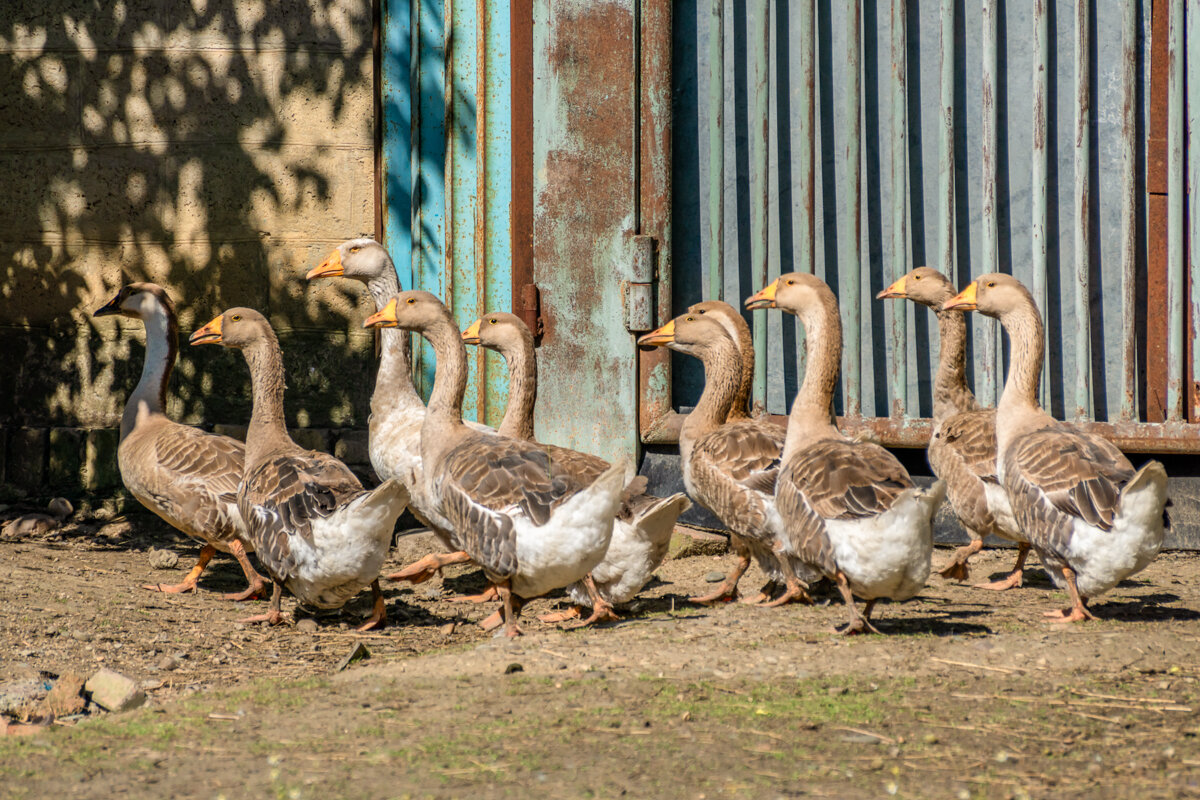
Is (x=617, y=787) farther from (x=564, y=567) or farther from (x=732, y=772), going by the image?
(x=564, y=567)

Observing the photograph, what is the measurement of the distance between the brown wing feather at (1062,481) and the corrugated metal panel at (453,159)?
3.77 m

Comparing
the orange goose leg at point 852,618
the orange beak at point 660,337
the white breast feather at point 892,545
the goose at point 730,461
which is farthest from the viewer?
the orange beak at point 660,337

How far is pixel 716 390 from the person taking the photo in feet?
23.1

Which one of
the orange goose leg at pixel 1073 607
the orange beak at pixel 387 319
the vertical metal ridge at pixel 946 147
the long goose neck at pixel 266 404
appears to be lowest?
the orange goose leg at pixel 1073 607

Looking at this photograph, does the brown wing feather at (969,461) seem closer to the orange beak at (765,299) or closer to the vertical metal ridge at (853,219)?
the vertical metal ridge at (853,219)

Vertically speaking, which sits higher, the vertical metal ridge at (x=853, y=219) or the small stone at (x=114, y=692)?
the vertical metal ridge at (x=853, y=219)

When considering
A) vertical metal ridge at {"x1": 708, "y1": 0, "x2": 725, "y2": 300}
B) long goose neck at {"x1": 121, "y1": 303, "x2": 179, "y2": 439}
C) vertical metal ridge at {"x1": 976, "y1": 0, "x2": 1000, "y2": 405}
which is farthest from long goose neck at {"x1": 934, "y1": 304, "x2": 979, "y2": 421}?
long goose neck at {"x1": 121, "y1": 303, "x2": 179, "y2": 439}

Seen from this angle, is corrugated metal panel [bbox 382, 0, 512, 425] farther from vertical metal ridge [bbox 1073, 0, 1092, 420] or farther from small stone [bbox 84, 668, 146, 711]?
small stone [bbox 84, 668, 146, 711]

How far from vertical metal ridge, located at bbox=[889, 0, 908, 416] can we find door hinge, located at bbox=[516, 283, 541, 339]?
2329mm

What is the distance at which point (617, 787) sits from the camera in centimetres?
325

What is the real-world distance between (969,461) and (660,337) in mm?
1960

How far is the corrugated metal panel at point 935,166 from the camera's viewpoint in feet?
23.7

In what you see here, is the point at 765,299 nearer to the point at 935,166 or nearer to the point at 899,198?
the point at 899,198

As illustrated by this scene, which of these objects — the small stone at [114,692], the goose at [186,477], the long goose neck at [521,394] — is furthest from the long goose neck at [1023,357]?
the small stone at [114,692]
